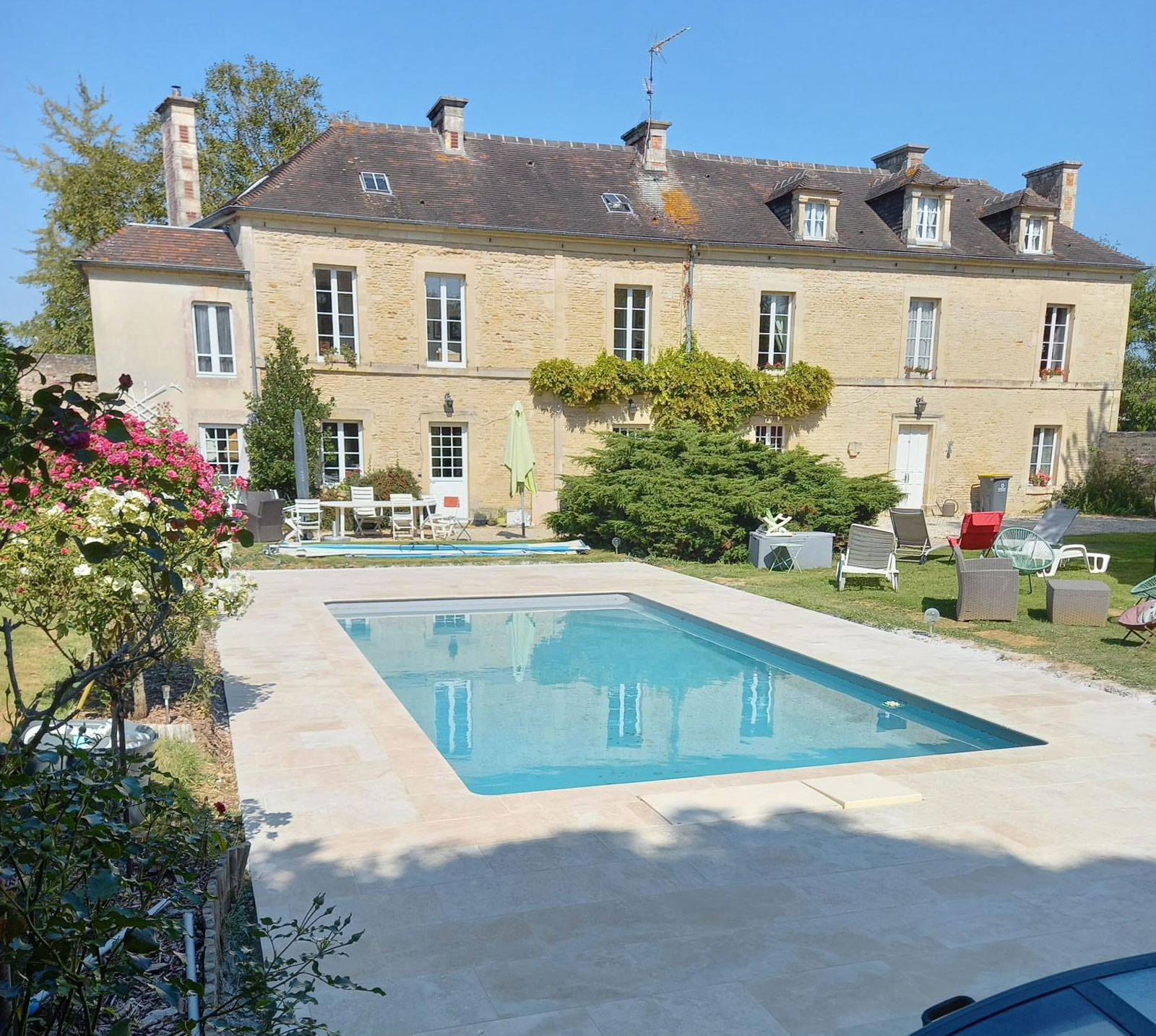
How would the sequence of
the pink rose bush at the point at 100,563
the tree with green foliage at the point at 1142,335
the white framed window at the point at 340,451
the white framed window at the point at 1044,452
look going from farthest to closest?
1. the tree with green foliage at the point at 1142,335
2. the white framed window at the point at 1044,452
3. the white framed window at the point at 340,451
4. the pink rose bush at the point at 100,563

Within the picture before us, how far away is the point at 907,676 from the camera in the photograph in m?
7.45

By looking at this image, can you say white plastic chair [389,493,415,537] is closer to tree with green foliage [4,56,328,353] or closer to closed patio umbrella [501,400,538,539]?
closed patio umbrella [501,400,538,539]

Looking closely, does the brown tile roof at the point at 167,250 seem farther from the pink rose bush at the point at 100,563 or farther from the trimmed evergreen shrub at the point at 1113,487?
the trimmed evergreen shrub at the point at 1113,487

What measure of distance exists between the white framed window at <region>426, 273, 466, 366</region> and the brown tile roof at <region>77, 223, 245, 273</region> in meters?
3.64

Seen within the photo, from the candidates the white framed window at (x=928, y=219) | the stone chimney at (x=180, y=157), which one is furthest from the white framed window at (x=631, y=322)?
the stone chimney at (x=180, y=157)

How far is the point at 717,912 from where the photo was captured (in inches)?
143

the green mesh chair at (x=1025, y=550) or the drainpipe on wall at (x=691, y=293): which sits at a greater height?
the drainpipe on wall at (x=691, y=293)

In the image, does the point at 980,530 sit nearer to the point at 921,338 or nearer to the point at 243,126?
the point at 921,338

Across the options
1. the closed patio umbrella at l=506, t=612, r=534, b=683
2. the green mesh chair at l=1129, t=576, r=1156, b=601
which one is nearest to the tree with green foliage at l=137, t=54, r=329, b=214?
the closed patio umbrella at l=506, t=612, r=534, b=683

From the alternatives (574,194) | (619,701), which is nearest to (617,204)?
(574,194)

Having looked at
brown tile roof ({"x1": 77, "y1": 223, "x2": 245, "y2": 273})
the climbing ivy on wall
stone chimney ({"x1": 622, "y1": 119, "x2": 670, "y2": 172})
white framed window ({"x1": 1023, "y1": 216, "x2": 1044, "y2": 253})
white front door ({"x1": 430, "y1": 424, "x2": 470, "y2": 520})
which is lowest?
white front door ({"x1": 430, "y1": 424, "x2": 470, "y2": 520})

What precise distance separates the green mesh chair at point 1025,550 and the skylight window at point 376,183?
1326 centimetres

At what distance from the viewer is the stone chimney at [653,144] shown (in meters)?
20.7

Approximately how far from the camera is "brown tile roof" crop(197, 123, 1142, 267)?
58.0ft
